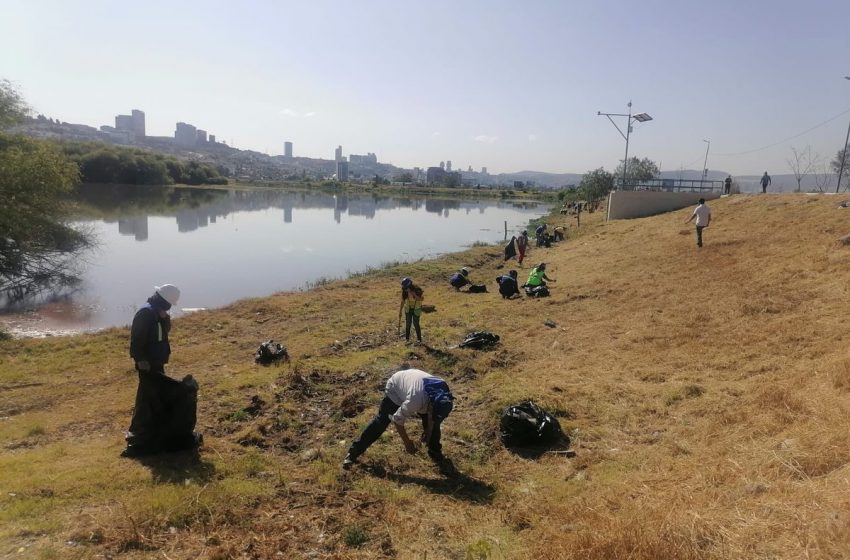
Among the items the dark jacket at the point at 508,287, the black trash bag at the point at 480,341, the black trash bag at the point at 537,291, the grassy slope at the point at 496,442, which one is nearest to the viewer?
the grassy slope at the point at 496,442

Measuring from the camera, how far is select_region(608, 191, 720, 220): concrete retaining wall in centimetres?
3119

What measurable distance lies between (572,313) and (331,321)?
6.92 meters

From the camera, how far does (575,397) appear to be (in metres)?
7.63

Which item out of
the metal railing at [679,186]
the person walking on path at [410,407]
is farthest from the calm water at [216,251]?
the person walking on path at [410,407]

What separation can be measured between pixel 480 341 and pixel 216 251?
85.9 ft

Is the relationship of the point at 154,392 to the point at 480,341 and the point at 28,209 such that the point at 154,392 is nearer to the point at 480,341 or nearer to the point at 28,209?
the point at 480,341

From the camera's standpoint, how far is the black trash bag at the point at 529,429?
6.36 meters

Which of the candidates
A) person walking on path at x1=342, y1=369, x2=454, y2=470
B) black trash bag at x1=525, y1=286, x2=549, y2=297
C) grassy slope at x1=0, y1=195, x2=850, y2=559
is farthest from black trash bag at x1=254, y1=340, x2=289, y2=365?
black trash bag at x1=525, y1=286, x2=549, y2=297

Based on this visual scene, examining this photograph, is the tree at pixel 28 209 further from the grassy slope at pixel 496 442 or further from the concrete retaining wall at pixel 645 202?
the concrete retaining wall at pixel 645 202

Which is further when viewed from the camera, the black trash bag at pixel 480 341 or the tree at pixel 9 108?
the tree at pixel 9 108

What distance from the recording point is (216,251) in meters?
32.2

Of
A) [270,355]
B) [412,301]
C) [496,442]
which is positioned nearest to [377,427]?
[496,442]

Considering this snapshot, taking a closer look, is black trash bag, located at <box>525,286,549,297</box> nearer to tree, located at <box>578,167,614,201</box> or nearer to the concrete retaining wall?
the concrete retaining wall

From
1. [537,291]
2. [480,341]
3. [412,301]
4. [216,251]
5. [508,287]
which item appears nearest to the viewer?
[480,341]
